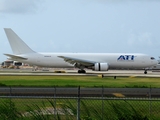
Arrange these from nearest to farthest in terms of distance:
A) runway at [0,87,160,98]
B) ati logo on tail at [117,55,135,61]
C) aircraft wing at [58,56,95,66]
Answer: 1. runway at [0,87,160,98]
2. aircraft wing at [58,56,95,66]
3. ati logo on tail at [117,55,135,61]

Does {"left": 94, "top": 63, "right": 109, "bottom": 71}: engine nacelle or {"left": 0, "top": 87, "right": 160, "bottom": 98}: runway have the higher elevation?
{"left": 94, "top": 63, "right": 109, "bottom": 71}: engine nacelle

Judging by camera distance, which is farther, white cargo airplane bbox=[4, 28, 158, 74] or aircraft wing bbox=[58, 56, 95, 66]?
white cargo airplane bbox=[4, 28, 158, 74]

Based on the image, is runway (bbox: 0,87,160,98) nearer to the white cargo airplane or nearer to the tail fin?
→ the white cargo airplane

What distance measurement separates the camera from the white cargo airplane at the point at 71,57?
60625mm

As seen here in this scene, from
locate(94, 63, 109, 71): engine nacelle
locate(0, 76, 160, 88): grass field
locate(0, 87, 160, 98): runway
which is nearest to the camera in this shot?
locate(0, 87, 160, 98): runway

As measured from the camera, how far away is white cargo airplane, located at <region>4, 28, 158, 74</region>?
60.6 metres

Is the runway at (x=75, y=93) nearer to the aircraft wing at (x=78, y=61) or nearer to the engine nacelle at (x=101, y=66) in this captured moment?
the engine nacelle at (x=101, y=66)

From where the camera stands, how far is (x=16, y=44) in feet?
200

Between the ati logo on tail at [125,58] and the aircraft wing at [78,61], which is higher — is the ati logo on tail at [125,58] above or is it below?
above

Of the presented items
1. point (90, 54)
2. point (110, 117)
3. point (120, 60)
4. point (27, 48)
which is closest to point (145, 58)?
point (120, 60)

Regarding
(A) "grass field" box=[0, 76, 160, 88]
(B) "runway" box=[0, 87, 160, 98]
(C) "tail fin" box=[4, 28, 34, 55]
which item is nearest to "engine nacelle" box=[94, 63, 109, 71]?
(C) "tail fin" box=[4, 28, 34, 55]

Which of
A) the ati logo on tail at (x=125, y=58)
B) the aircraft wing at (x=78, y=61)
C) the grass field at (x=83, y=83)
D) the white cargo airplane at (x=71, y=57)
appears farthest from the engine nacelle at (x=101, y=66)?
the grass field at (x=83, y=83)

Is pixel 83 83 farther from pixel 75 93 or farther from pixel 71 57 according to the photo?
pixel 71 57

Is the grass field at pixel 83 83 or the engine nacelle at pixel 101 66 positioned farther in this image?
the engine nacelle at pixel 101 66
